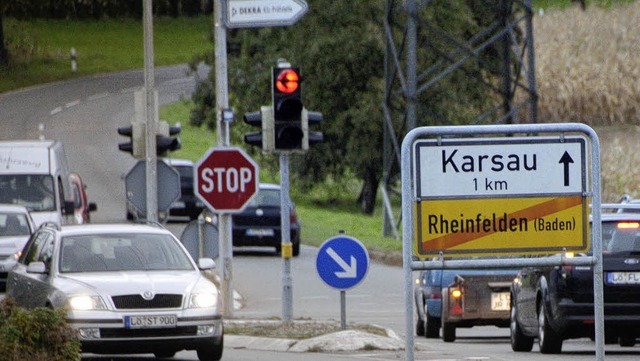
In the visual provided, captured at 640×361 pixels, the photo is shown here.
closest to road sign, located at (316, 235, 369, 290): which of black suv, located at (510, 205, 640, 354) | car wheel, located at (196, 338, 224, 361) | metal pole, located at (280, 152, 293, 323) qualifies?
metal pole, located at (280, 152, 293, 323)

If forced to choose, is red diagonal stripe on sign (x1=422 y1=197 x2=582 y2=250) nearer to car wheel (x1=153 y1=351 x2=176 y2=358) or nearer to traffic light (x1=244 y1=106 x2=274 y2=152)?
car wheel (x1=153 y1=351 x2=176 y2=358)

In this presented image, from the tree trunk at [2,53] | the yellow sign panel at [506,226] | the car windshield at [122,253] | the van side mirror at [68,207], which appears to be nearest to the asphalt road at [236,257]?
the car windshield at [122,253]

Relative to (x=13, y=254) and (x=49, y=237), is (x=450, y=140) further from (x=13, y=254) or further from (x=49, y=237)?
(x=13, y=254)

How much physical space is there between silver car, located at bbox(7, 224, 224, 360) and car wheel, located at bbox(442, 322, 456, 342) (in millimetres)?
4316

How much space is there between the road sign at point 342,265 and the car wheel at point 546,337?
7.71 ft

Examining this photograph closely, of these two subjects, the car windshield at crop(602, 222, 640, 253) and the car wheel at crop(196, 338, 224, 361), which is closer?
the car wheel at crop(196, 338, 224, 361)

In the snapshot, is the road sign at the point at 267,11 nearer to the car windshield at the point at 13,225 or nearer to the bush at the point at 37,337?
the car windshield at the point at 13,225

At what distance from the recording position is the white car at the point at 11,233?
96.5 ft

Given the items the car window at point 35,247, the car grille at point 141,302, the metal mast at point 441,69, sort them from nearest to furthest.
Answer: the car grille at point 141,302 → the car window at point 35,247 → the metal mast at point 441,69

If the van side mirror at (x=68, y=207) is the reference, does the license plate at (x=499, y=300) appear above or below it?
below

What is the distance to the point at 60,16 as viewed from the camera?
103375 mm

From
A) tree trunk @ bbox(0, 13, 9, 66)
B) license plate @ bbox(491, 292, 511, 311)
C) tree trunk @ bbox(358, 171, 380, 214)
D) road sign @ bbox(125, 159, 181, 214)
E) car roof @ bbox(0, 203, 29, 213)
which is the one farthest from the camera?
tree trunk @ bbox(0, 13, 9, 66)

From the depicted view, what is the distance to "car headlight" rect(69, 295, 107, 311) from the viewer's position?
655 inches

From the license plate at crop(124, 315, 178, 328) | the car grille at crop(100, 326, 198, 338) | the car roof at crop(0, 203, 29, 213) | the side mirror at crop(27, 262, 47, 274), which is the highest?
the side mirror at crop(27, 262, 47, 274)
